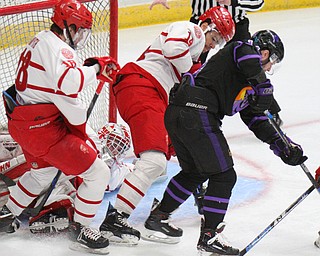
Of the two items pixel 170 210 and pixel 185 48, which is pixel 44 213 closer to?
pixel 170 210

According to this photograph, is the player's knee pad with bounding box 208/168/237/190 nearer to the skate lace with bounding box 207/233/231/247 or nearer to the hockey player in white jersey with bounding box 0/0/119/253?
the skate lace with bounding box 207/233/231/247

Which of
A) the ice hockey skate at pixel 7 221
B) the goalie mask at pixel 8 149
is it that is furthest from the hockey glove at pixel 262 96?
the goalie mask at pixel 8 149

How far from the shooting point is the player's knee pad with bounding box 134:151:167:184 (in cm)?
307

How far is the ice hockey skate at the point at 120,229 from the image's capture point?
10.0 ft

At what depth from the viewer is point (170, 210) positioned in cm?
310

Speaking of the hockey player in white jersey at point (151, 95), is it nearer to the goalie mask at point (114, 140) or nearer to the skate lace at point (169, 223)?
the skate lace at point (169, 223)

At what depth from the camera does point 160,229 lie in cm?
310

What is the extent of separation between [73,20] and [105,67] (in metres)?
0.25

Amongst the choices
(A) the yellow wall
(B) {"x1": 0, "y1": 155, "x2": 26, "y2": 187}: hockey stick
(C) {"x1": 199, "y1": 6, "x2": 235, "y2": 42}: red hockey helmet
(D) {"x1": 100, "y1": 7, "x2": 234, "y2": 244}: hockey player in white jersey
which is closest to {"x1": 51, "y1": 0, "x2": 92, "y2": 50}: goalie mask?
(D) {"x1": 100, "y1": 7, "x2": 234, "y2": 244}: hockey player in white jersey

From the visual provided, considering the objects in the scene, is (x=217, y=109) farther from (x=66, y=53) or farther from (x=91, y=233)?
(x=91, y=233)

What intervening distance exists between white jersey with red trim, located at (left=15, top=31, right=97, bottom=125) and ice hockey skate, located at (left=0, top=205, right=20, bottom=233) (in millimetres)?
494

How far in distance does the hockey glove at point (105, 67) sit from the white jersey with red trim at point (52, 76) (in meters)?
0.13

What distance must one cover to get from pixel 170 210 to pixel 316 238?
1.88ft

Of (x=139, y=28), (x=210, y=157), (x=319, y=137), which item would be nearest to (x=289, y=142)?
(x=210, y=157)
